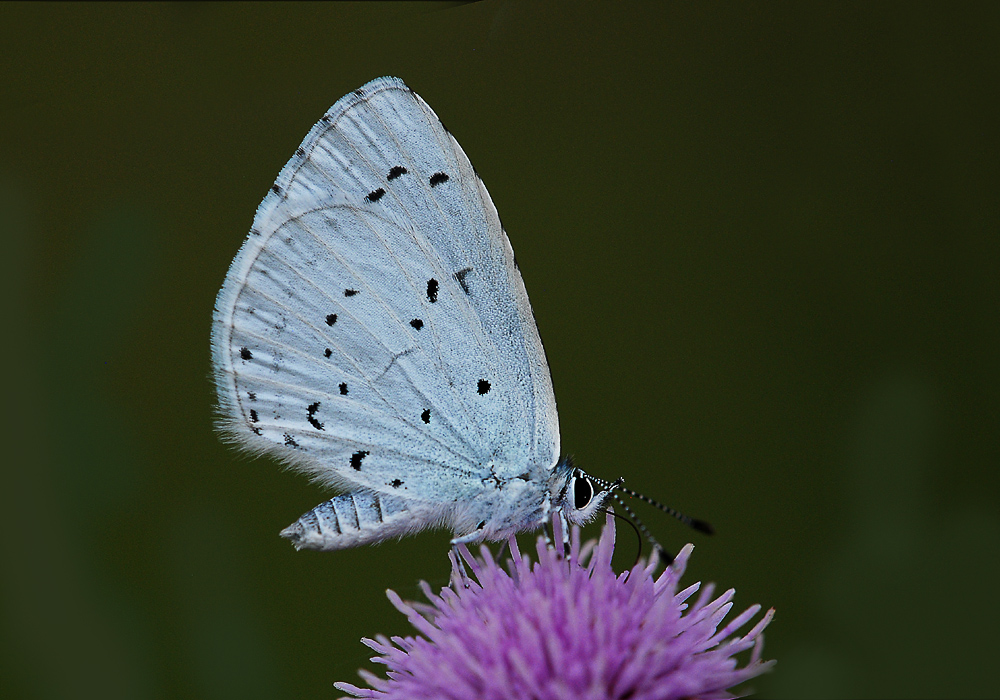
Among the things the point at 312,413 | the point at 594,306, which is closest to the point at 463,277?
the point at 312,413

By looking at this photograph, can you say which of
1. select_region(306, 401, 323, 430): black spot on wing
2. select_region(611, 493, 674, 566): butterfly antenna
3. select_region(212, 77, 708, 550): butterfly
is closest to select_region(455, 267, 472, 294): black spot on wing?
select_region(212, 77, 708, 550): butterfly

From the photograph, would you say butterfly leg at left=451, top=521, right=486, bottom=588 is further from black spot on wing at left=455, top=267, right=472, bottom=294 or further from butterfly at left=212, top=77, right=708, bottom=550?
black spot on wing at left=455, top=267, right=472, bottom=294

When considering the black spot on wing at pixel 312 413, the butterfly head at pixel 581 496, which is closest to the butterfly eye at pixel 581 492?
the butterfly head at pixel 581 496

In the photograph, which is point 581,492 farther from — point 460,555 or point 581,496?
point 460,555

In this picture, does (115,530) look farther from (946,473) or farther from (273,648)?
(946,473)

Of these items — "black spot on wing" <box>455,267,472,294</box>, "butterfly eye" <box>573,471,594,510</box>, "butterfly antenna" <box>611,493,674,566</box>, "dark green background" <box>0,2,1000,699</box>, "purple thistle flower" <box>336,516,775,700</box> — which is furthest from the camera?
"dark green background" <box>0,2,1000,699</box>

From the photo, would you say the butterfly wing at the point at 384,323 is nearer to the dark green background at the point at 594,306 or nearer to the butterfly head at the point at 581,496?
the butterfly head at the point at 581,496

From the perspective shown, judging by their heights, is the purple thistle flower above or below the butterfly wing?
below

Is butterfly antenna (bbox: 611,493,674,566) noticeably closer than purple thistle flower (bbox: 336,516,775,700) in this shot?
No
